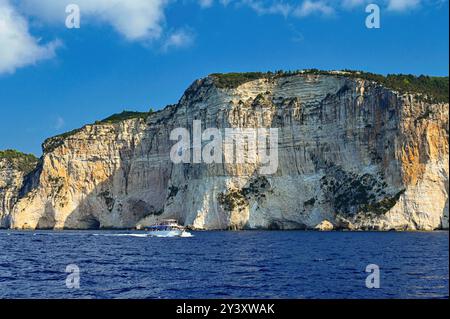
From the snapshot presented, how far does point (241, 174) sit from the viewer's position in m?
140

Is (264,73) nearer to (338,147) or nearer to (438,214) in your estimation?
(338,147)

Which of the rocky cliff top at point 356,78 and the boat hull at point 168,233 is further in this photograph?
the rocky cliff top at point 356,78

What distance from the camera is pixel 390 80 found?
138 m

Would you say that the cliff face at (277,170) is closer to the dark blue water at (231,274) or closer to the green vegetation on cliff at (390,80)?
the green vegetation on cliff at (390,80)

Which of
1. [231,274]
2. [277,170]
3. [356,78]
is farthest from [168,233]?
[231,274]

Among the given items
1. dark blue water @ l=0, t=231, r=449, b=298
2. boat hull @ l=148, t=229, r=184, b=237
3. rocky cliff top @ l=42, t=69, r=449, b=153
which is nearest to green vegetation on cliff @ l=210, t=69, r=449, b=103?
rocky cliff top @ l=42, t=69, r=449, b=153

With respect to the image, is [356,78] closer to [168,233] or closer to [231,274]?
[168,233]

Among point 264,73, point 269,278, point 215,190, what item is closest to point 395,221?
point 215,190

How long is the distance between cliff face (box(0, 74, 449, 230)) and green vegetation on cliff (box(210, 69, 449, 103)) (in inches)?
82.4

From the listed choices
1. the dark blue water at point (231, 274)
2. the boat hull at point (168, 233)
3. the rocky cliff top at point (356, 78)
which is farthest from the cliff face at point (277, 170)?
the dark blue water at point (231, 274)

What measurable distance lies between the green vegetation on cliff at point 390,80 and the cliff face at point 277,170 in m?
2.09

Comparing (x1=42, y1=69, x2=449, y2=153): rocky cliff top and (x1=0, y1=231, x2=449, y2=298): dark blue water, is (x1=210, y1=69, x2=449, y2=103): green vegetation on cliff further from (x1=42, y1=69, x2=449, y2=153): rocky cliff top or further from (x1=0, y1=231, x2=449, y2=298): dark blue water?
(x1=0, y1=231, x2=449, y2=298): dark blue water

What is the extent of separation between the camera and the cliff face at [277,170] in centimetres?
11975
